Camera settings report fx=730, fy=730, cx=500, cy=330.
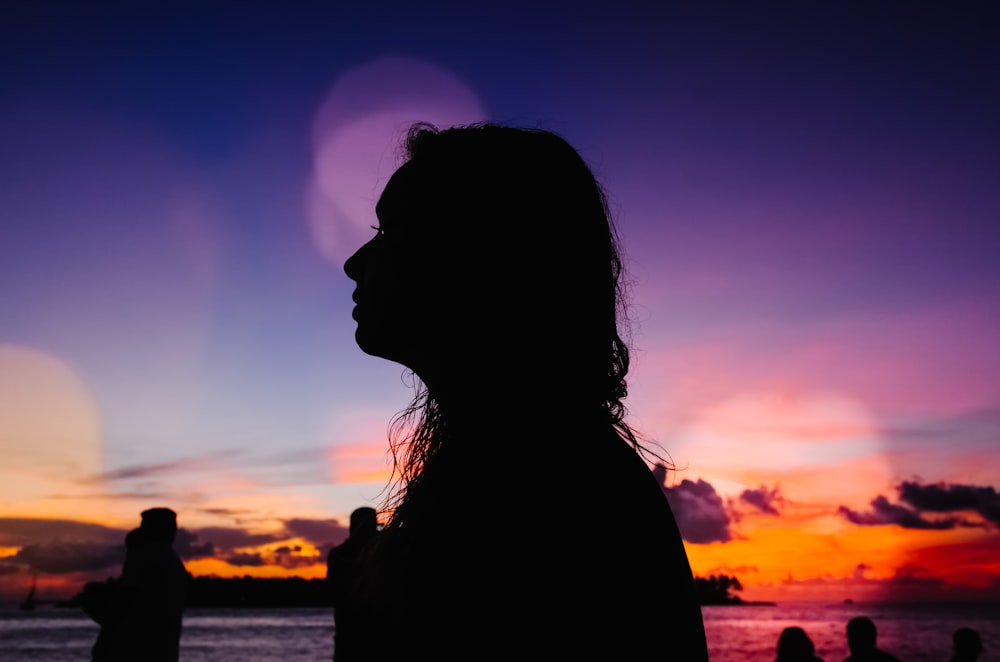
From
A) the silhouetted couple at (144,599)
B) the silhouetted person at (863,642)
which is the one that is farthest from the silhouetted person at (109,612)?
the silhouetted person at (863,642)

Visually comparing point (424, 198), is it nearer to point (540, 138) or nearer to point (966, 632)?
point (540, 138)

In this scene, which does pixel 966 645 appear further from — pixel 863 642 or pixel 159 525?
pixel 159 525

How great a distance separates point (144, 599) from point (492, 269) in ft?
22.9

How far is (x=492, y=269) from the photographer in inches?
46.4

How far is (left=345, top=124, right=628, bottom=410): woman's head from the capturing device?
3.78 ft

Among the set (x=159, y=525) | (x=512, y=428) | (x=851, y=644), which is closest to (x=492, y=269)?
(x=512, y=428)

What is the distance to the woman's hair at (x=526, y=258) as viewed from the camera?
3.76ft

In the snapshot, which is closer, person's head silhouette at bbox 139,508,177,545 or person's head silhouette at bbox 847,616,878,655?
person's head silhouette at bbox 139,508,177,545

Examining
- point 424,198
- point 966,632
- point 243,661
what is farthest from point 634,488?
point 243,661

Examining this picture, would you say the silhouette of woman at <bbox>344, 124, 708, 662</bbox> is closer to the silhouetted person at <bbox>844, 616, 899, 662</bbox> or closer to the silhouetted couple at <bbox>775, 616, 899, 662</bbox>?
the silhouetted couple at <bbox>775, 616, 899, 662</bbox>

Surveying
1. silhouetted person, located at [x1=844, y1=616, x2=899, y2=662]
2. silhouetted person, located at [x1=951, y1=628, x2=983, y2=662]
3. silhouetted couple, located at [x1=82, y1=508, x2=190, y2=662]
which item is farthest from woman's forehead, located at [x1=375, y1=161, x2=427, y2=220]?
silhouetted person, located at [x1=951, y1=628, x2=983, y2=662]

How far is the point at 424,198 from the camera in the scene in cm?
125

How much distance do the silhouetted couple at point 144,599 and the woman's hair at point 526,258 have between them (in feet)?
21.8

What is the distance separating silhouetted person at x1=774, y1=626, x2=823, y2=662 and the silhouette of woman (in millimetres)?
7702
